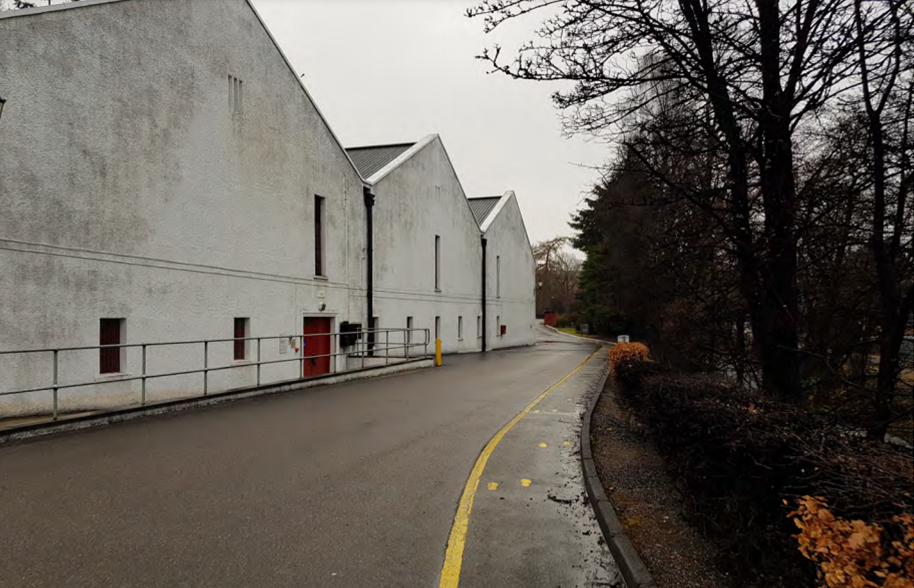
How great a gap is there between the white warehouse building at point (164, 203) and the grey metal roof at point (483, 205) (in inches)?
810

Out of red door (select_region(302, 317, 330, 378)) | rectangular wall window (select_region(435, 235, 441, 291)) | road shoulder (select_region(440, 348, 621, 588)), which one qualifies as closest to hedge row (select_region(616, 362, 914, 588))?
road shoulder (select_region(440, 348, 621, 588))

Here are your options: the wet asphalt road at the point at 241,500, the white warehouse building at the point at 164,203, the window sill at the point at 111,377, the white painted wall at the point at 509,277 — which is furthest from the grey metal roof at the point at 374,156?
the wet asphalt road at the point at 241,500

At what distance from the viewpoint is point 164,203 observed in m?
12.7

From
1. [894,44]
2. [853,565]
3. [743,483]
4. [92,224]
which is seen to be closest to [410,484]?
[743,483]

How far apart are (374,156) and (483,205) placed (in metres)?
16.9

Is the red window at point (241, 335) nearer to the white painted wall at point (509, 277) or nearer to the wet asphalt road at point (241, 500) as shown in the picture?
the wet asphalt road at point (241, 500)

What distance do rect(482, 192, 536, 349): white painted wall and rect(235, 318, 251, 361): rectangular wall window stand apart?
23.8 metres

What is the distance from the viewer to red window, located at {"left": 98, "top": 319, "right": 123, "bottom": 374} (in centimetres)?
1132

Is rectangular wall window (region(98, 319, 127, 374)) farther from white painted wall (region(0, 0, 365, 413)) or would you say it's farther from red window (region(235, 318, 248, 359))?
red window (region(235, 318, 248, 359))

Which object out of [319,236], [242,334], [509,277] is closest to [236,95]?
[319,236]

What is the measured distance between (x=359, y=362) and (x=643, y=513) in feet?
56.2

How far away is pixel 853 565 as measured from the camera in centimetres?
250

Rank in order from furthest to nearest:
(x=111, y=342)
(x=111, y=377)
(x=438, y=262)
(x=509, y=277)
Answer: (x=509, y=277)
(x=438, y=262)
(x=111, y=342)
(x=111, y=377)

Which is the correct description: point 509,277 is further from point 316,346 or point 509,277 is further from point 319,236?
point 316,346
